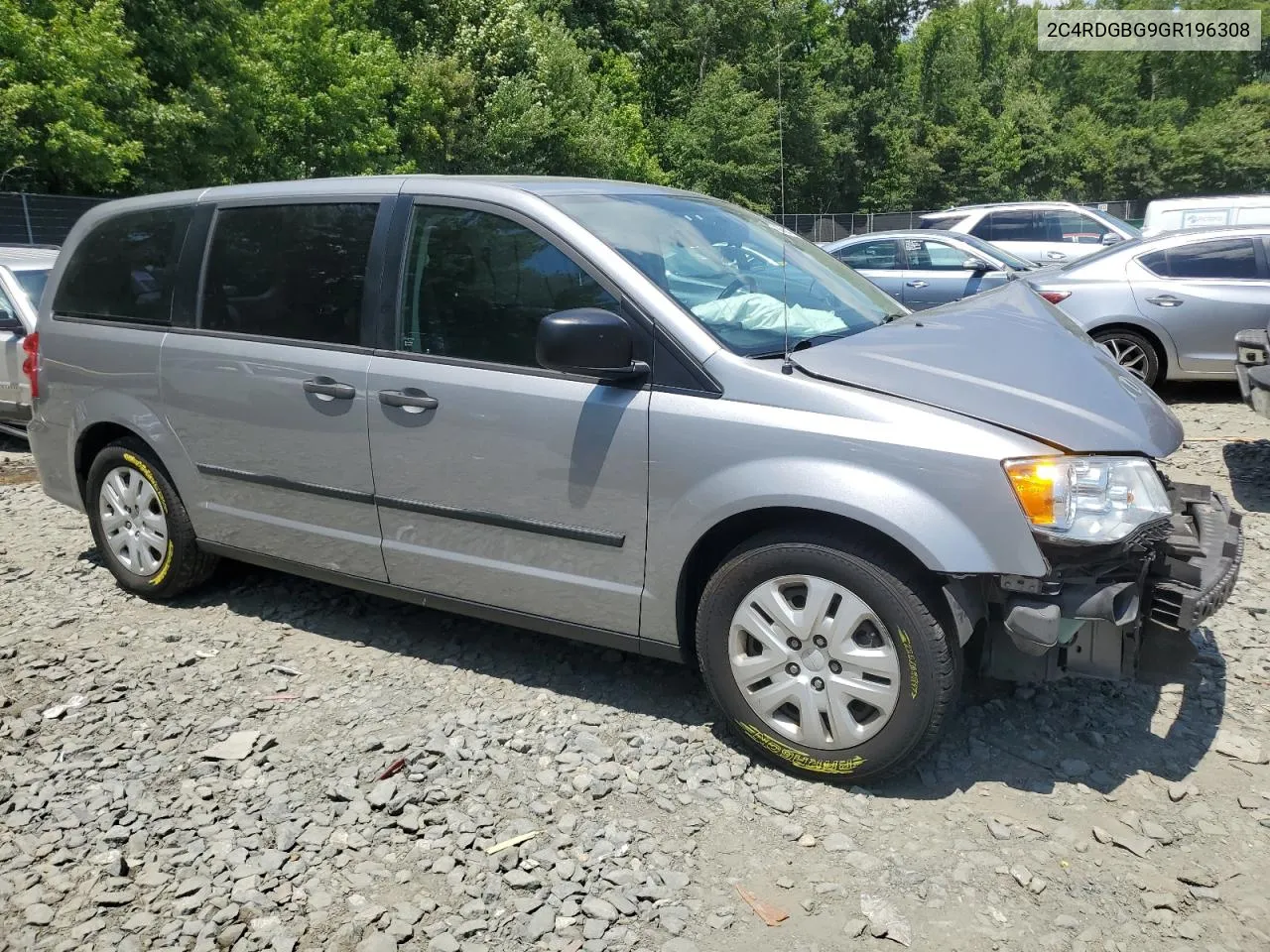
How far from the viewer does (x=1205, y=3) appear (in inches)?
2778

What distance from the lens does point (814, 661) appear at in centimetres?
323

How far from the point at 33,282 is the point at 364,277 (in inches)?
234

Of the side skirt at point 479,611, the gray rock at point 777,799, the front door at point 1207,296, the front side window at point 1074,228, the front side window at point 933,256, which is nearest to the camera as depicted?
the gray rock at point 777,799

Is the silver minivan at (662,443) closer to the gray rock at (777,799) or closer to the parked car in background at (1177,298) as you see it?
the gray rock at (777,799)

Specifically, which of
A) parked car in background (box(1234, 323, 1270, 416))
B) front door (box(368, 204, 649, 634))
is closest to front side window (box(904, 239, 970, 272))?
parked car in background (box(1234, 323, 1270, 416))

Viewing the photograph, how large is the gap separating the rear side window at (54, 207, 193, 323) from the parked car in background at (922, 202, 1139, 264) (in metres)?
12.5

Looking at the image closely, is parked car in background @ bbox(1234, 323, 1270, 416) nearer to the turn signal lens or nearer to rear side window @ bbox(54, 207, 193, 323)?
the turn signal lens

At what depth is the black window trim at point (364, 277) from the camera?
3961mm

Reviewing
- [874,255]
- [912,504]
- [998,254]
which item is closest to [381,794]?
[912,504]

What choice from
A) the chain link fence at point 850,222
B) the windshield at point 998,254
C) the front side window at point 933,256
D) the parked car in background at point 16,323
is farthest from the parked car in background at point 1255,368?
the chain link fence at point 850,222

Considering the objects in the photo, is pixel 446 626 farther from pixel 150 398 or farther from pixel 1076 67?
pixel 1076 67

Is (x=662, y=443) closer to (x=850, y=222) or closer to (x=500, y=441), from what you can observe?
(x=500, y=441)

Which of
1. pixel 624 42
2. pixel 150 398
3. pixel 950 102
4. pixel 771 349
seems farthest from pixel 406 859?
pixel 950 102

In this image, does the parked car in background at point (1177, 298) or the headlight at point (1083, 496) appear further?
the parked car in background at point (1177, 298)
